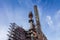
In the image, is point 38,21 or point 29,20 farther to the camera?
point 29,20

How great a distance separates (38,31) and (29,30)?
313cm

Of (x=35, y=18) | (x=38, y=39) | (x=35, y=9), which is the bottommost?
(x=38, y=39)

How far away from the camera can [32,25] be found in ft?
111

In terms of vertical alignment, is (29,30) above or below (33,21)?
below

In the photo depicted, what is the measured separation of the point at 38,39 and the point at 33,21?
6166mm

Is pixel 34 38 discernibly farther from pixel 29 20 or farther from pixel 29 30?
pixel 29 20

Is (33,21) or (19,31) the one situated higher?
(33,21)

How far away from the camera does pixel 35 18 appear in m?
33.4

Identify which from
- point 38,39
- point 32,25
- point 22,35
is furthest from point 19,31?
point 38,39

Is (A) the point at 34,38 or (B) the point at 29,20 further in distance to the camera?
(B) the point at 29,20

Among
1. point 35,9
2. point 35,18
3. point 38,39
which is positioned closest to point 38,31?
point 38,39

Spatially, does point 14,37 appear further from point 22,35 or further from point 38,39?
point 38,39

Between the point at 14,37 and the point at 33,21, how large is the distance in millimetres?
7482

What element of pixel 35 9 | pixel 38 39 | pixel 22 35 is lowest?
pixel 38 39
